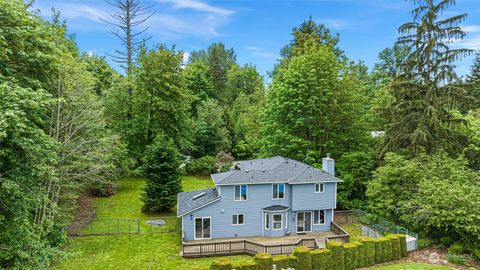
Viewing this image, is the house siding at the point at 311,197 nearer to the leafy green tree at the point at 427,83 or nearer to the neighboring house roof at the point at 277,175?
the neighboring house roof at the point at 277,175

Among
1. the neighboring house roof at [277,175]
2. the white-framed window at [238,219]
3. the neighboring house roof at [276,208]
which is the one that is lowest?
the white-framed window at [238,219]

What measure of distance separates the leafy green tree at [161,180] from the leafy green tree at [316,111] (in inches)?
331

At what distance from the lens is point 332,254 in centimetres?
1581

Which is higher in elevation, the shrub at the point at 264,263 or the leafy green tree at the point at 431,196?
the leafy green tree at the point at 431,196

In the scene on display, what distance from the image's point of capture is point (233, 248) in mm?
18281

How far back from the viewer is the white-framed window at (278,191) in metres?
21.0

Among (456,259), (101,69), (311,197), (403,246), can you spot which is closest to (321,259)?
(403,246)

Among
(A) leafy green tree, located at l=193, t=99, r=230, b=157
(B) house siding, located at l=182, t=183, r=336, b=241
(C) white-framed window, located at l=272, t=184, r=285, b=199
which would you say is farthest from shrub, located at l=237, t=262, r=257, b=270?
(A) leafy green tree, located at l=193, t=99, r=230, b=157

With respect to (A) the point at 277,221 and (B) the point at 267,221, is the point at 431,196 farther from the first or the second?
(B) the point at 267,221

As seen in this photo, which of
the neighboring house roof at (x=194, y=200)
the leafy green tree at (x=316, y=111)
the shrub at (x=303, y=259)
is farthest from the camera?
the leafy green tree at (x=316, y=111)

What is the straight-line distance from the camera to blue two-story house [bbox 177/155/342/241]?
20.1 meters

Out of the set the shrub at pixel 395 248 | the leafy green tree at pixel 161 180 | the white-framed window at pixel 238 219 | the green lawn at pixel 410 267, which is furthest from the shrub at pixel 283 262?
the leafy green tree at pixel 161 180

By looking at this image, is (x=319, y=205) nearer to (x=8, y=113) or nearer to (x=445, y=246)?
(x=445, y=246)

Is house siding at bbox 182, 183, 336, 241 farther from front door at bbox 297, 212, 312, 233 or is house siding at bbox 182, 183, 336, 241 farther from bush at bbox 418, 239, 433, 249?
bush at bbox 418, 239, 433, 249
